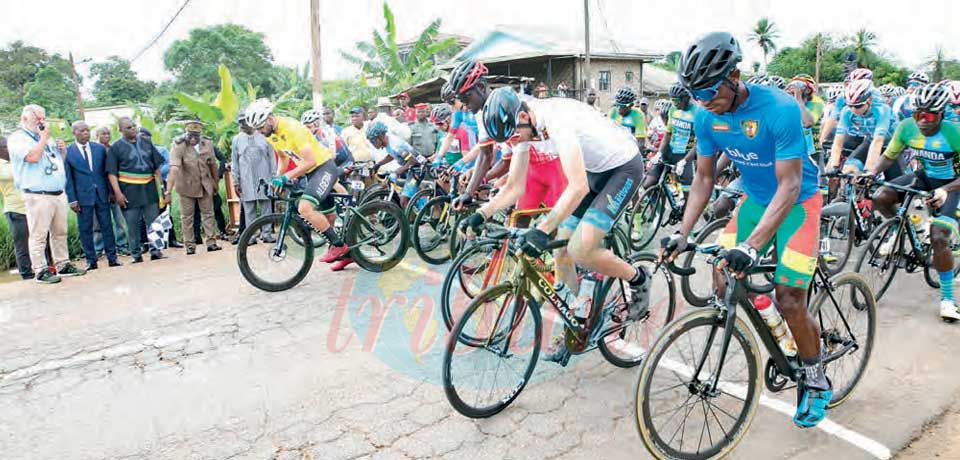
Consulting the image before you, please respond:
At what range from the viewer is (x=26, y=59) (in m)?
48.3

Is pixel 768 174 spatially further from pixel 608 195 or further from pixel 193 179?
pixel 193 179

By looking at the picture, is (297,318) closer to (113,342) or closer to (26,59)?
(113,342)

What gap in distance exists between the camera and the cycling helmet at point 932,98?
494 cm

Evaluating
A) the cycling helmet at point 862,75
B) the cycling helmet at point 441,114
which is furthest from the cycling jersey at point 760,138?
the cycling helmet at point 441,114

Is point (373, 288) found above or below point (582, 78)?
below

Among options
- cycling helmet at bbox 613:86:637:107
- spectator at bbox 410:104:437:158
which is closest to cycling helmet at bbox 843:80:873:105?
cycling helmet at bbox 613:86:637:107

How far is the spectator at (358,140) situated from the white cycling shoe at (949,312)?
26.1ft

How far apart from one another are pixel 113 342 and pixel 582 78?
28.1m

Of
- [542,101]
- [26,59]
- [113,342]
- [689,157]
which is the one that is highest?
[26,59]

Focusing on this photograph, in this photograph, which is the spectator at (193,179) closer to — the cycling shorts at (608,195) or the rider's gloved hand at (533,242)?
the cycling shorts at (608,195)

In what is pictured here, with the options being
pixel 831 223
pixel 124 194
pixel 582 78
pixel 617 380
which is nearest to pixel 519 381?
pixel 617 380

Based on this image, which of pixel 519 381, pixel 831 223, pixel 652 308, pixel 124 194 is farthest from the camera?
pixel 124 194

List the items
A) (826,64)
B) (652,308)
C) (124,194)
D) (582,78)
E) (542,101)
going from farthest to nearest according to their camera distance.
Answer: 1. (826,64)
2. (582,78)
3. (124,194)
4. (652,308)
5. (542,101)

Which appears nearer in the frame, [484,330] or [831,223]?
[484,330]
